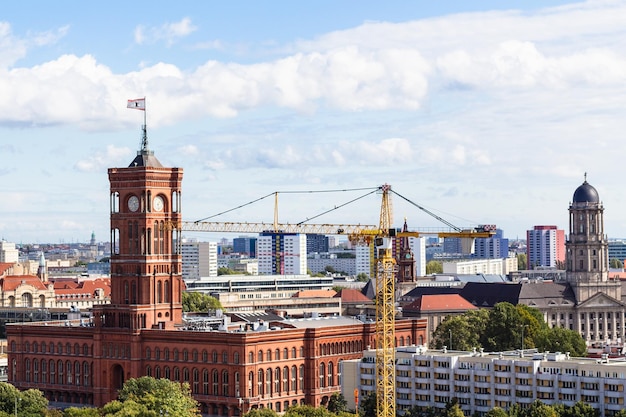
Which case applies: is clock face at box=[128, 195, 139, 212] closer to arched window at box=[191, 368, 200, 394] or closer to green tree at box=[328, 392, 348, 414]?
arched window at box=[191, 368, 200, 394]

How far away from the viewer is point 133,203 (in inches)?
7731

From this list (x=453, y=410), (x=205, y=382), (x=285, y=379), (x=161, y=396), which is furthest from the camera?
(x=285, y=379)

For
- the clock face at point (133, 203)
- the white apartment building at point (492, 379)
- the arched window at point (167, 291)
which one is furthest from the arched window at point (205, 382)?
the clock face at point (133, 203)

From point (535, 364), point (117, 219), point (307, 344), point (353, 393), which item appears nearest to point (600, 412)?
point (535, 364)

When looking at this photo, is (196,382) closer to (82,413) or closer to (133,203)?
(82,413)

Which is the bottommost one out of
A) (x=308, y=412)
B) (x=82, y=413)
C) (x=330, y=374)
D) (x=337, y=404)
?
(x=337, y=404)

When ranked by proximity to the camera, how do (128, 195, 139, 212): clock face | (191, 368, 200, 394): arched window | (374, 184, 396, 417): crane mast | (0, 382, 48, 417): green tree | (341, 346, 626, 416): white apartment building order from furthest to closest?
1. (128, 195, 139, 212): clock face
2. (191, 368, 200, 394): arched window
3. (0, 382, 48, 417): green tree
4. (374, 184, 396, 417): crane mast
5. (341, 346, 626, 416): white apartment building

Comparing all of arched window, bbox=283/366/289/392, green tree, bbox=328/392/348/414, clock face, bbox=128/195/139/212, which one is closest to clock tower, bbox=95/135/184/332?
clock face, bbox=128/195/139/212

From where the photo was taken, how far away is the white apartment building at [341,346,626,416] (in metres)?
156

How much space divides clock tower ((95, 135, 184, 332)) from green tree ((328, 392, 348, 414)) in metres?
28.2

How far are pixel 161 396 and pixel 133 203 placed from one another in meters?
41.0

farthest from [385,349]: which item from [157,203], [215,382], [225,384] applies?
[157,203]

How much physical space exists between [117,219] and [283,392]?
35.2 meters

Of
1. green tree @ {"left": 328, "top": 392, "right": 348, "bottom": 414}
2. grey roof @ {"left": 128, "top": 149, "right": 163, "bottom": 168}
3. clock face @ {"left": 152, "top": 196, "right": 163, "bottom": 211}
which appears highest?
grey roof @ {"left": 128, "top": 149, "right": 163, "bottom": 168}
